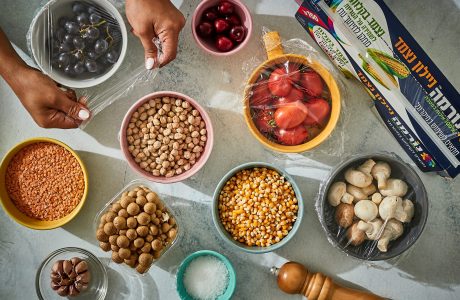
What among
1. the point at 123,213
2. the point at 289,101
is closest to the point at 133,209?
the point at 123,213

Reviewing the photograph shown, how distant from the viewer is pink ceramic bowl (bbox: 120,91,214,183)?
4.64 ft

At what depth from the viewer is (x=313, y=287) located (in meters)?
1.41

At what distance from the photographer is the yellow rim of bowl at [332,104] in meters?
1.41

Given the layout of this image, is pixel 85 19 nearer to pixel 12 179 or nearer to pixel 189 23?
pixel 189 23

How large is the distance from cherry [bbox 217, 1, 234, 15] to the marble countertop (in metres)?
0.10

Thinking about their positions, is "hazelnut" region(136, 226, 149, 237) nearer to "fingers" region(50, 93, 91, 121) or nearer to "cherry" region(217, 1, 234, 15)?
"fingers" region(50, 93, 91, 121)

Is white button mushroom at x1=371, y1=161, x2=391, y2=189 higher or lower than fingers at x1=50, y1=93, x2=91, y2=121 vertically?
higher

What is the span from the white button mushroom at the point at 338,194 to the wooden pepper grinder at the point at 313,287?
0.70 ft

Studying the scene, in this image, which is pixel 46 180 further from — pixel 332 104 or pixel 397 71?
pixel 397 71

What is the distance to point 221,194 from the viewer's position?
1.47m

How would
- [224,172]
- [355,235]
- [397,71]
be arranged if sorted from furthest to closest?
1. [224,172]
2. [355,235]
3. [397,71]

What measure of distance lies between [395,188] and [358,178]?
11 centimetres

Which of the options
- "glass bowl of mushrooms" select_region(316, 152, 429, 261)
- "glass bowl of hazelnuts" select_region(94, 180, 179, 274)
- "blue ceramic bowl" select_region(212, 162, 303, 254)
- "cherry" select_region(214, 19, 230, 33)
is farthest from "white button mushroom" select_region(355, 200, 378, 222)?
"cherry" select_region(214, 19, 230, 33)

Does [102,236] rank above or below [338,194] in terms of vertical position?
below
